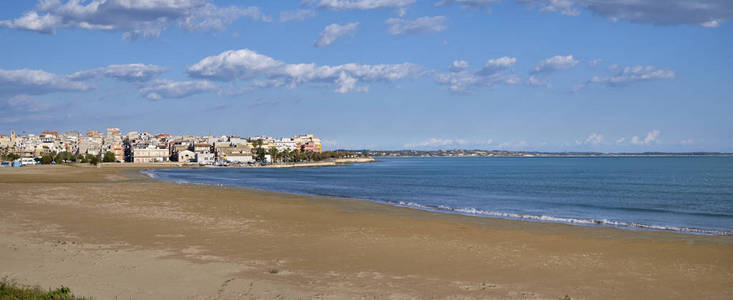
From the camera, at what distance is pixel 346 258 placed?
13.4 meters

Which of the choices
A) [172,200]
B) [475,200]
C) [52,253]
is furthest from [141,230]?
[475,200]

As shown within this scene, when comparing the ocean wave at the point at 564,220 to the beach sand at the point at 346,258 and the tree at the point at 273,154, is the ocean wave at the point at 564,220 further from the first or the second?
the tree at the point at 273,154

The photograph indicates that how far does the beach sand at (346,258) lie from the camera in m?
10.3

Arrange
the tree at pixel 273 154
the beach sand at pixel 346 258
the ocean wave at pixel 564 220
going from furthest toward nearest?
the tree at pixel 273 154 < the ocean wave at pixel 564 220 < the beach sand at pixel 346 258

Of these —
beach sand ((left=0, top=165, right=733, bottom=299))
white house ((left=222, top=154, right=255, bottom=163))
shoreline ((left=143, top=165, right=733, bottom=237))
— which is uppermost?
white house ((left=222, top=154, right=255, bottom=163))

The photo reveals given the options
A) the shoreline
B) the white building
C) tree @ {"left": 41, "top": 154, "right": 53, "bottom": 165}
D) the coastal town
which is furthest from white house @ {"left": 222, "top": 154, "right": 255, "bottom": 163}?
the shoreline

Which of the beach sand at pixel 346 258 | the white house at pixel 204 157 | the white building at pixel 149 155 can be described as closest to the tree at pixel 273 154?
the white house at pixel 204 157

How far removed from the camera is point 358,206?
1159 inches

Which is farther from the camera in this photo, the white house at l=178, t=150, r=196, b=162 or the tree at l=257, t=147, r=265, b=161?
the tree at l=257, t=147, r=265, b=161

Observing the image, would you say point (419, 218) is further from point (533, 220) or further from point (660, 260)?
point (660, 260)

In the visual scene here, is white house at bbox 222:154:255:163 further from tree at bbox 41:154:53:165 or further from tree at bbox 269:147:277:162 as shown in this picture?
tree at bbox 41:154:53:165

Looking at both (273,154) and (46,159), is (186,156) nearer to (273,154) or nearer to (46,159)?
(273,154)

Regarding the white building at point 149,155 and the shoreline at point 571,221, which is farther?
the white building at point 149,155

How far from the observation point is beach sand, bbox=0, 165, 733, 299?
10258 millimetres
